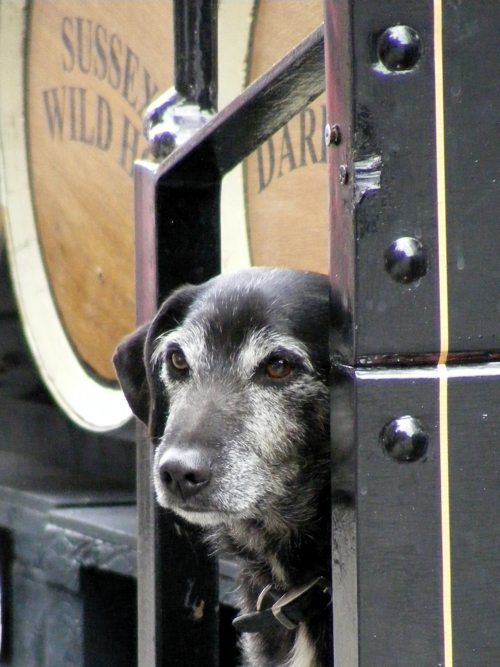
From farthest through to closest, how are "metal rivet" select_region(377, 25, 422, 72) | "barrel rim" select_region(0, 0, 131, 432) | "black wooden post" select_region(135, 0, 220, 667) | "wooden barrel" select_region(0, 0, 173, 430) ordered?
"barrel rim" select_region(0, 0, 131, 432) < "wooden barrel" select_region(0, 0, 173, 430) < "black wooden post" select_region(135, 0, 220, 667) < "metal rivet" select_region(377, 25, 422, 72)

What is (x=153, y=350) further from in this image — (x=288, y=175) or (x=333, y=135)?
(x=333, y=135)

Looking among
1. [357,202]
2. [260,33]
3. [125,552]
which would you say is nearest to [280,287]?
[260,33]

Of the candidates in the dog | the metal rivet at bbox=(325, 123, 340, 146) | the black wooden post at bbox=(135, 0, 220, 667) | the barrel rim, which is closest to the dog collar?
the dog

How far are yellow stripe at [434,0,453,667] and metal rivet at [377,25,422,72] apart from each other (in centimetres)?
2

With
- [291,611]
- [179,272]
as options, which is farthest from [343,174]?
[291,611]

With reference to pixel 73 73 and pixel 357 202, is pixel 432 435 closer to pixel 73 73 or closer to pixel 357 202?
pixel 357 202

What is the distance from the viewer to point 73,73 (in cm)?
312

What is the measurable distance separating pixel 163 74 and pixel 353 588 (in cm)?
201

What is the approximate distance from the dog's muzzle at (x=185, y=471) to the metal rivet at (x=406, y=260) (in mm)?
860

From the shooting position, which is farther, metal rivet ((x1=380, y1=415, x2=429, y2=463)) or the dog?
the dog

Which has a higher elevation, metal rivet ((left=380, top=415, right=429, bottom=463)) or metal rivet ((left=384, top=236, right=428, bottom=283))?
metal rivet ((left=384, top=236, right=428, bottom=283))

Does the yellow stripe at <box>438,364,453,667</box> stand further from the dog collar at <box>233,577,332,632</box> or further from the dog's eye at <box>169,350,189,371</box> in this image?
the dog's eye at <box>169,350,189,371</box>

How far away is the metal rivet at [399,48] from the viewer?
2.70 ft

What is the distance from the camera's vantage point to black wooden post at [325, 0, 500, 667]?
829 mm
